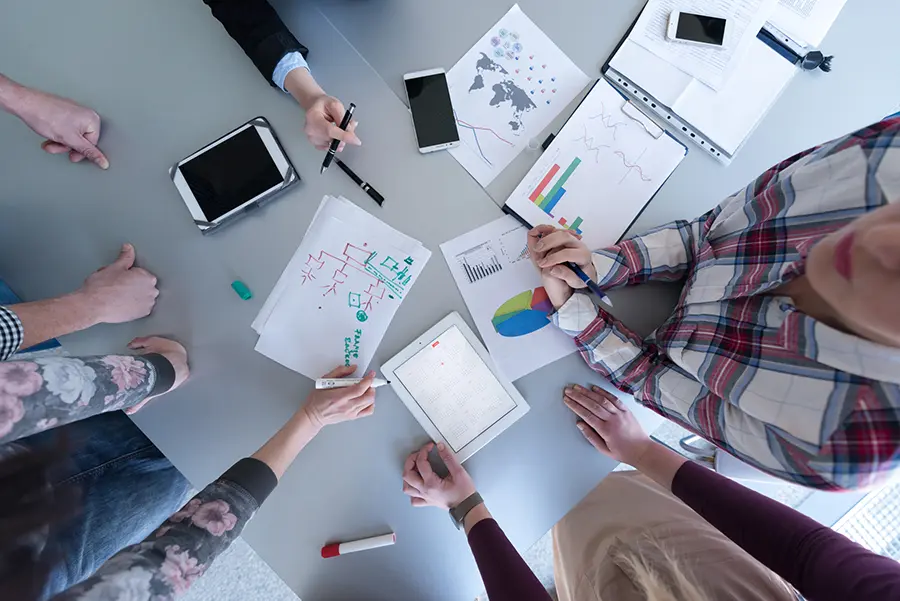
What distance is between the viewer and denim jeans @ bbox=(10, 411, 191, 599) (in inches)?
29.6

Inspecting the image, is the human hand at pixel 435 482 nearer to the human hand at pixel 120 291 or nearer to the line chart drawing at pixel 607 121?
the human hand at pixel 120 291

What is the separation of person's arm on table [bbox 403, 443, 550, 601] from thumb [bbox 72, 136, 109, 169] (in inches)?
29.8

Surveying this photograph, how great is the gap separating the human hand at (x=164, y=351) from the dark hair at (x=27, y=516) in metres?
0.14

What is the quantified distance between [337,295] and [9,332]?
457 mm

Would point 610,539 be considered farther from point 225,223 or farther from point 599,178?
point 225,223

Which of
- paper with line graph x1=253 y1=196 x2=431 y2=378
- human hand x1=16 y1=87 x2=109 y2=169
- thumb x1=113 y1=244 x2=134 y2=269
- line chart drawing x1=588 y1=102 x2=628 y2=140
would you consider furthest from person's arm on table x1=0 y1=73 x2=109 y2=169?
line chart drawing x1=588 y1=102 x2=628 y2=140

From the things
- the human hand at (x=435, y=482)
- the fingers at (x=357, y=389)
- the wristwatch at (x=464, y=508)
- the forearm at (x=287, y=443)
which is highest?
the fingers at (x=357, y=389)

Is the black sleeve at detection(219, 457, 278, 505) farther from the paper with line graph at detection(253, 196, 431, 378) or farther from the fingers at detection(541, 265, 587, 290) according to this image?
the fingers at detection(541, 265, 587, 290)

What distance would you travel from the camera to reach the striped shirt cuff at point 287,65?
82cm

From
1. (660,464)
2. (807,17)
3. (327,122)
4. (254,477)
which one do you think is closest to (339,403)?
(254,477)

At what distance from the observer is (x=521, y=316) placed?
0.84 metres

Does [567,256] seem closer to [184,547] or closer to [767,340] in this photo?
[767,340]

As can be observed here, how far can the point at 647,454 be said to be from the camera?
842 millimetres

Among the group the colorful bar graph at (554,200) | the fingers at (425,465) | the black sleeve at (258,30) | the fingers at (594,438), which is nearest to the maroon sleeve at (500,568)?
the fingers at (425,465)
